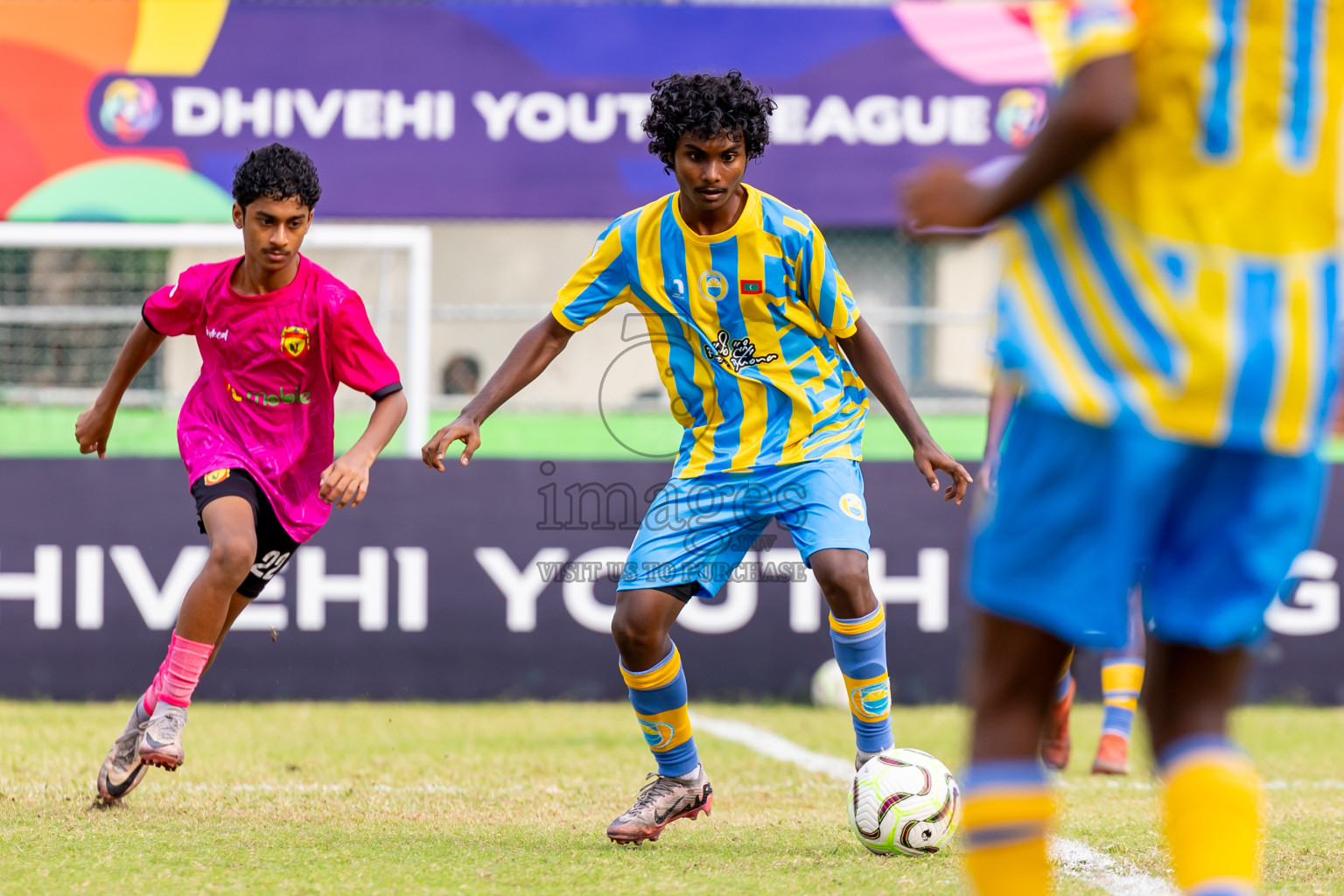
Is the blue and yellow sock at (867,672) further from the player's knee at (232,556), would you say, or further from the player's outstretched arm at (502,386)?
the player's knee at (232,556)

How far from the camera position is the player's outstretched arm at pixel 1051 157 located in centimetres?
194

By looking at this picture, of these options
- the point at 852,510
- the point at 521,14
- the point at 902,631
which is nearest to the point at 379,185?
the point at 521,14

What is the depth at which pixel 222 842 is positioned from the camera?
377cm

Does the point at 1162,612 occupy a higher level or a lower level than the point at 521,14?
lower

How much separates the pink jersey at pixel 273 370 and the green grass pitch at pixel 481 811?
973 millimetres

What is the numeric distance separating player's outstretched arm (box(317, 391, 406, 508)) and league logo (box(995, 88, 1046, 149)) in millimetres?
6460

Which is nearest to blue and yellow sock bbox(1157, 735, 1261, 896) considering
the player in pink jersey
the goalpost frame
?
the player in pink jersey

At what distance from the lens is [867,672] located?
404 centimetres

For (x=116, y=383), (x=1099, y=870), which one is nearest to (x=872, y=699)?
(x=1099, y=870)

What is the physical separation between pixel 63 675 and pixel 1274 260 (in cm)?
672

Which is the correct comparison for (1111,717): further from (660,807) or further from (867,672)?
(660,807)

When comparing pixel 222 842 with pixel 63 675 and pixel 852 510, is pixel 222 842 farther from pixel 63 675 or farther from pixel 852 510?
pixel 63 675

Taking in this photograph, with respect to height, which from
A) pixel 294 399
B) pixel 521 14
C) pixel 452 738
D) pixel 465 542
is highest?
pixel 521 14

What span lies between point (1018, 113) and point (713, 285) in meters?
6.28
